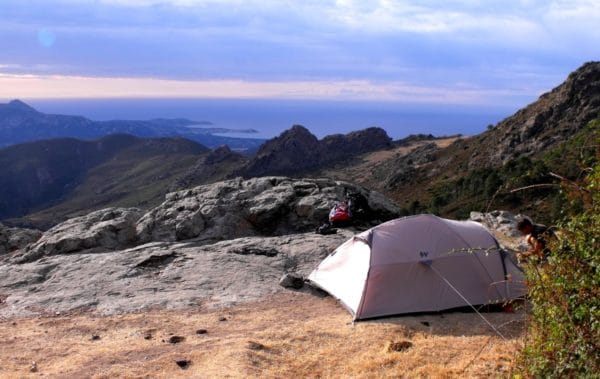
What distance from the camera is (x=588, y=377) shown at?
20.8 ft

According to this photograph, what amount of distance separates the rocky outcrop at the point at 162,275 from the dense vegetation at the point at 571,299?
30.4 ft

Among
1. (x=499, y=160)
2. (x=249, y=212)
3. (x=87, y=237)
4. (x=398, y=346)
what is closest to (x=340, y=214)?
(x=249, y=212)

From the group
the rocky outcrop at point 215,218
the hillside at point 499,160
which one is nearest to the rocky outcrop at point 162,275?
the rocky outcrop at point 215,218

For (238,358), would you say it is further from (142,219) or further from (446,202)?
(446,202)

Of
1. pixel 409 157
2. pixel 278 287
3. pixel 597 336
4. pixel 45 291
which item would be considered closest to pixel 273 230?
pixel 278 287

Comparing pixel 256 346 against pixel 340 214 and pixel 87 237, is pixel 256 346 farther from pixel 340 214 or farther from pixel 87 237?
pixel 87 237

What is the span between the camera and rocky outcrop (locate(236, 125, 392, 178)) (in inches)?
5217

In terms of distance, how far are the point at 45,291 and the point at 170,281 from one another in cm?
386

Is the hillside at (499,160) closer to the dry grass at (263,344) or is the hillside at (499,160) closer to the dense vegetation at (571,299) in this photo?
the dry grass at (263,344)

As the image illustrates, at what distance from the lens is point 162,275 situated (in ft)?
58.1

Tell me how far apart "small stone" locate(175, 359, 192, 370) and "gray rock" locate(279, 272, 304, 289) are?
5618mm

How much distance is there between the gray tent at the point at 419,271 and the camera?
44.9 feet

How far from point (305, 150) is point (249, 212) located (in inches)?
4548

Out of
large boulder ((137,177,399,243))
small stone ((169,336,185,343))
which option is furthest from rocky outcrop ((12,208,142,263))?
small stone ((169,336,185,343))
